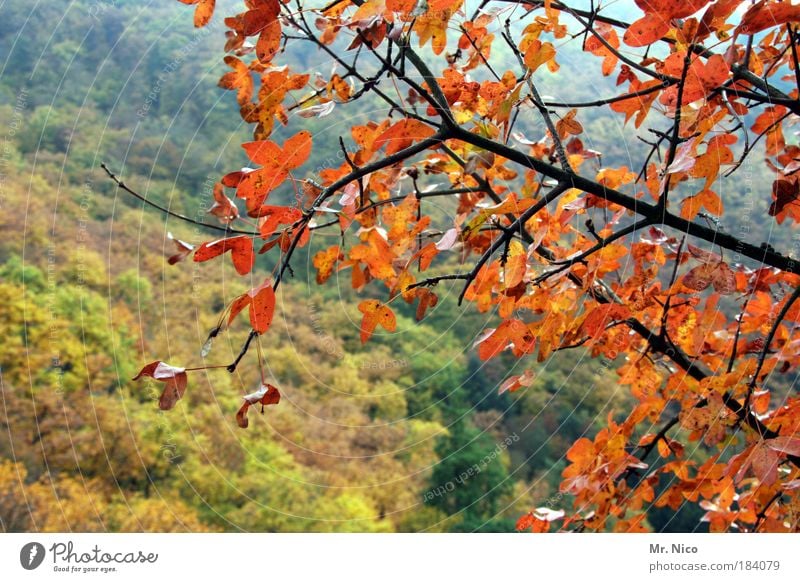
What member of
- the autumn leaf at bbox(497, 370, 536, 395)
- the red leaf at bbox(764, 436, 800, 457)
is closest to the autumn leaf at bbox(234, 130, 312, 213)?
the autumn leaf at bbox(497, 370, 536, 395)

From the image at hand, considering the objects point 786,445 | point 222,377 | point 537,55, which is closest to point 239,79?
point 537,55

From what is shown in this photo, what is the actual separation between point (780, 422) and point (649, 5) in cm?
51

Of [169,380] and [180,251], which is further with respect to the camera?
Answer: [180,251]

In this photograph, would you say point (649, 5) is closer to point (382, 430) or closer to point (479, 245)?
point (479, 245)

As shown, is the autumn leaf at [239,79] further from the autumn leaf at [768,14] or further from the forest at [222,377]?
the forest at [222,377]

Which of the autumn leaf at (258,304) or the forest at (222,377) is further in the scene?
the forest at (222,377)

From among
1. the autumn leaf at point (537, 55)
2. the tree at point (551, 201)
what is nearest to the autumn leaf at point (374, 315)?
the tree at point (551, 201)

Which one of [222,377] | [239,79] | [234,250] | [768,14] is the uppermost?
[222,377]

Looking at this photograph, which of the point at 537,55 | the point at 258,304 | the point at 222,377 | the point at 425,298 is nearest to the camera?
the point at 258,304

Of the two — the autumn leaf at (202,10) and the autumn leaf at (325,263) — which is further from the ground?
the autumn leaf at (202,10)

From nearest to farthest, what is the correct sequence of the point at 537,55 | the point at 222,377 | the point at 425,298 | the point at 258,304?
the point at 258,304, the point at 537,55, the point at 425,298, the point at 222,377

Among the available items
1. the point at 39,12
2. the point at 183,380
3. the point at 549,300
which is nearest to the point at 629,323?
the point at 549,300

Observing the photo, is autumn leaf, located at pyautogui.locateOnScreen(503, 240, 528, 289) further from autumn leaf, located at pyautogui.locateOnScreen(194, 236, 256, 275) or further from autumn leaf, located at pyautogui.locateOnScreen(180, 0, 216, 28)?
autumn leaf, located at pyautogui.locateOnScreen(180, 0, 216, 28)

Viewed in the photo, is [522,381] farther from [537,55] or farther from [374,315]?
[537,55]
